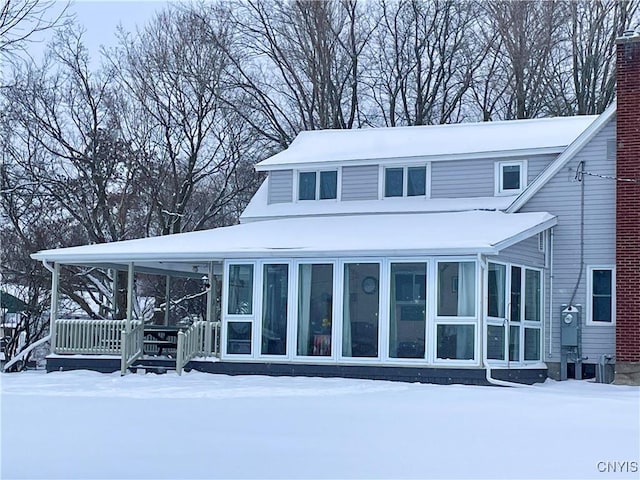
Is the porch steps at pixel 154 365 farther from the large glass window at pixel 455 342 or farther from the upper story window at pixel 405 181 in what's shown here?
the upper story window at pixel 405 181

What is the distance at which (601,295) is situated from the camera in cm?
1984

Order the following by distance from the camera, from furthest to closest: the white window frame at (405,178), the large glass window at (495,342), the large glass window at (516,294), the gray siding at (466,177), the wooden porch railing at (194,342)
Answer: the white window frame at (405,178) → the gray siding at (466,177) → the wooden porch railing at (194,342) → the large glass window at (516,294) → the large glass window at (495,342)

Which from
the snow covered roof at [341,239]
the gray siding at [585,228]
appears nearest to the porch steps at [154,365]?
the snow covered roof at [341,239]

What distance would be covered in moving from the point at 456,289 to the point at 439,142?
6.26m

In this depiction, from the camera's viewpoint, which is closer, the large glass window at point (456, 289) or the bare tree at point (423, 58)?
the large glass window at point (456, 289)

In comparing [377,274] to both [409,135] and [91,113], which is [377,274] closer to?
[409,135]

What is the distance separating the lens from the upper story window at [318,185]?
23719 millimetres

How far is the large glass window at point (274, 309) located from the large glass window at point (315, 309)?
320 mm

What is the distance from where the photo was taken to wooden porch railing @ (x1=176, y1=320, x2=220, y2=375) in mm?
19625

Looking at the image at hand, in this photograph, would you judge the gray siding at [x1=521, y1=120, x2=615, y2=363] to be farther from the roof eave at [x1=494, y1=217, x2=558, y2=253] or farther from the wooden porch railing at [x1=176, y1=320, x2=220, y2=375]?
the wooden porch railing at [x1=176, y1=320, x2=220, y2=375]

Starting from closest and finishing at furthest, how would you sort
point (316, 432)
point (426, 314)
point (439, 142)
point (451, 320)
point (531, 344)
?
point (316, 432)
point (451, 320)
point (426, 314)
point (531, 344)
point (439, 142)

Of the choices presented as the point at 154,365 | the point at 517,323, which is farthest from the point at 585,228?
the point at 154,365

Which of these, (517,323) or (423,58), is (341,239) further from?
(423,58)

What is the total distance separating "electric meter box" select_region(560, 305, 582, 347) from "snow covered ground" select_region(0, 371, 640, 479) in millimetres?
2603
